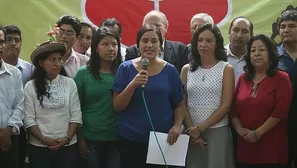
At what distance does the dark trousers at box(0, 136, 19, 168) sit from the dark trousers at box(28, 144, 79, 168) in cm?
11

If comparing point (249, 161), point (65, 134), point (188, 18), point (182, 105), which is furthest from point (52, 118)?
point (188, 18)

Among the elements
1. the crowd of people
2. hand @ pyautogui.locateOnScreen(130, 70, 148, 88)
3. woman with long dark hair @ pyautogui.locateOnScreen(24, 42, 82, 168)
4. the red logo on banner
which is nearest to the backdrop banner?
the red logo on banner

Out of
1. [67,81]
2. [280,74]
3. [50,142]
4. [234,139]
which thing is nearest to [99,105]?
[67,81]

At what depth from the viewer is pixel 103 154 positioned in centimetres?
298

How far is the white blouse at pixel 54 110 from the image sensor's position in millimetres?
2901

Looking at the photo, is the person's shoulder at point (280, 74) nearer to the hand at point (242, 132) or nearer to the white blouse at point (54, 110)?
the hand at point (242, 132)

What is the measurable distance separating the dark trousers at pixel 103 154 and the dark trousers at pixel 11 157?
511 millimetres

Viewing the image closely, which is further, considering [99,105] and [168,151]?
[99,105]

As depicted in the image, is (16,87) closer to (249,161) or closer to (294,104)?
(249,161)

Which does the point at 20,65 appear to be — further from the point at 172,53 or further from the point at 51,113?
the point at 172,53

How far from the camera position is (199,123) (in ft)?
9.37

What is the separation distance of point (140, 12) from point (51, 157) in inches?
76.4

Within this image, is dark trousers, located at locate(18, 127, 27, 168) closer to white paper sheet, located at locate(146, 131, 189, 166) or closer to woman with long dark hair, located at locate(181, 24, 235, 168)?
white paper sheet, located at locate(146, 131, 189, 166)

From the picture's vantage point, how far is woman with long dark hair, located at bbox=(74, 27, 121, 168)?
9.71ft
